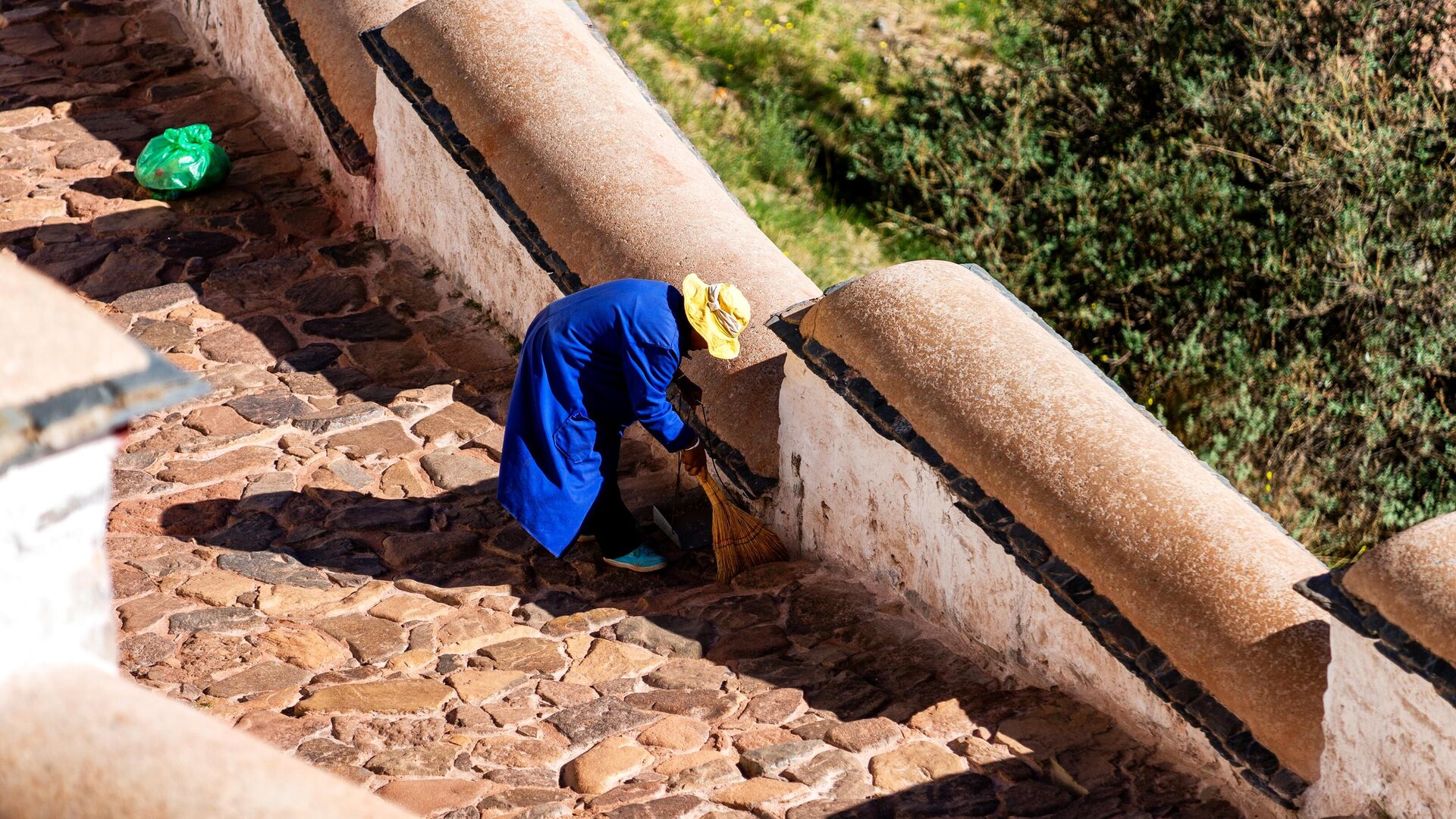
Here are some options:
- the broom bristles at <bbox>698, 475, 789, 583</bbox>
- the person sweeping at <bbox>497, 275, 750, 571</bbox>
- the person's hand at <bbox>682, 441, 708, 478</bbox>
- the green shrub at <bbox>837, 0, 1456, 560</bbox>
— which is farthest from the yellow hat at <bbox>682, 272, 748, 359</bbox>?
the green shrub at <bbox>837, 0, 1456, 560</bbox>

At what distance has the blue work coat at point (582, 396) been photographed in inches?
190

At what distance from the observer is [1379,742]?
137 inches

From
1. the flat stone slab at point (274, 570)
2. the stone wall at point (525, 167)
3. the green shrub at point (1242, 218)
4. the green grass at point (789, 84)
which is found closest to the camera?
the flat stone slab at point (274, 570)

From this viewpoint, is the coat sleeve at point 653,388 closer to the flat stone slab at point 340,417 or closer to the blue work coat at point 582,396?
the blue work coat at point 582,396

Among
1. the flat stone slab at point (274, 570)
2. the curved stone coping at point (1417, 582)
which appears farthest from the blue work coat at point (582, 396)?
the curved stone coping at point (1417, 582)

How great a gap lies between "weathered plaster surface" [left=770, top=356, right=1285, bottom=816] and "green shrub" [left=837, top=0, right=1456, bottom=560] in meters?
4.26

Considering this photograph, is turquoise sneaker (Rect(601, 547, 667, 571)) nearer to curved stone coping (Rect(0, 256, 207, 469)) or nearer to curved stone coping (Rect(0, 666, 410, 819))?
curved stone coping (Rect(0, 666, 410, 819))

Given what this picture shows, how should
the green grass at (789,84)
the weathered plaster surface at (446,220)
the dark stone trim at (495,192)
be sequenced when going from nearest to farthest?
1. the dark stone trim at (495,192)
2. the weathered plaster surface at (446,220)
3. the green grass at (789,84)

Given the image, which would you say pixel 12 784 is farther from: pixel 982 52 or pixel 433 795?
pixel 982 52

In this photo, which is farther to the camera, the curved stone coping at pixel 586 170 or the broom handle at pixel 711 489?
the curved stone coping at pixel 586 170

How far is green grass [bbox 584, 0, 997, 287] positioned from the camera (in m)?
9.91

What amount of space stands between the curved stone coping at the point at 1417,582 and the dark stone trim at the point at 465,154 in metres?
3.04

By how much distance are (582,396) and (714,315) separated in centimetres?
51

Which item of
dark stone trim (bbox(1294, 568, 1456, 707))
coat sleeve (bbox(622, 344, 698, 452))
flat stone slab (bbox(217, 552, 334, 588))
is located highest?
dark stone trim (bbox(1294, 568, 1456, 707))
